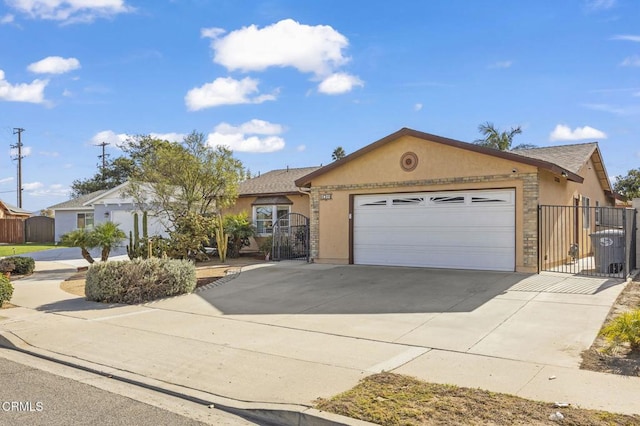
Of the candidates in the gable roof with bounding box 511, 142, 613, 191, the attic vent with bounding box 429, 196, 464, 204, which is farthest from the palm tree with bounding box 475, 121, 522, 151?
the attic vent with bounding box 429, 196, 464, 204

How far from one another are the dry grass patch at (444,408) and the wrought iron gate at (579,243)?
7.37 meters

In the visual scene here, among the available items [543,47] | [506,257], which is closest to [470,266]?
[506,257]

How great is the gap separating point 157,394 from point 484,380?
362 centimetres

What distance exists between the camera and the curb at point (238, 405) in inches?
180

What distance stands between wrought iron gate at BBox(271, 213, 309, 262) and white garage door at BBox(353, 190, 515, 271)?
3492mm

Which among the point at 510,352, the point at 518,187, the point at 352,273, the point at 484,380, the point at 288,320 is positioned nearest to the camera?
the point at 484,380

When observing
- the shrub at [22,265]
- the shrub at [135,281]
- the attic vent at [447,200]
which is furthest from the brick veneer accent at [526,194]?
the shrub at [22,265]

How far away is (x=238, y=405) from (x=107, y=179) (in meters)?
56.7

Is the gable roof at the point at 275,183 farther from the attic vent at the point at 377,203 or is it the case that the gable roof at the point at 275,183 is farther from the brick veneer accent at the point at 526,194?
the brick veneer accent at the point at 526,194

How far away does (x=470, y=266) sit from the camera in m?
14.3

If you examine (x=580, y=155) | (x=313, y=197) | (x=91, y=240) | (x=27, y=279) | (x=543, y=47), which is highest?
(x=543, y=47)

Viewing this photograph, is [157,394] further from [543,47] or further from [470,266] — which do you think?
[543,47]

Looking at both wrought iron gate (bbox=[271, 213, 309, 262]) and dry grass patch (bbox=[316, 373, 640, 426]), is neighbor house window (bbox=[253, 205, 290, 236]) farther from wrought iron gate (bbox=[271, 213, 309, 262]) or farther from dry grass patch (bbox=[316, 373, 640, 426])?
dry grass patch (bbox=[316, 373, 640, 426])

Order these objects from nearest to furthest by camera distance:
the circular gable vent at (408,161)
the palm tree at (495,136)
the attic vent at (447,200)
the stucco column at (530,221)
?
the stucco column at (530,221) → the attic vent at (447,200) → the circular gable vent at (408,161) → the palm tree at (495,136)
